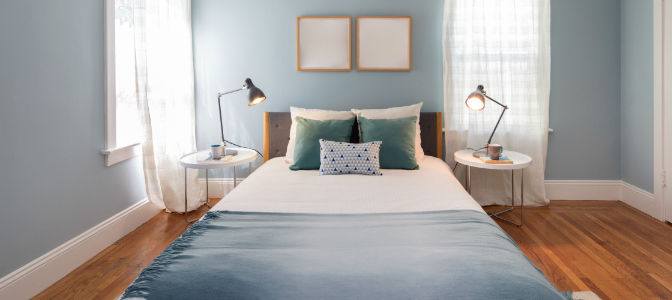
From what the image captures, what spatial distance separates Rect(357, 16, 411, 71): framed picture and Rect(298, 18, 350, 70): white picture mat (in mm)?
127

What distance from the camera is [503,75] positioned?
3.67 meters

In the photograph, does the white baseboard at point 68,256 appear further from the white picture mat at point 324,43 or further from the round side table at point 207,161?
the white picture mat at point 324,43

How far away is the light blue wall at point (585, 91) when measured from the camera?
3730 millimetres

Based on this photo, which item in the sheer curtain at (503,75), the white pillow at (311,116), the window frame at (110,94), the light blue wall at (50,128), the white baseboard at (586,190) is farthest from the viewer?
the white baseboard at (586,190)

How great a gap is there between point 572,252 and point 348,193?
156 centimetres

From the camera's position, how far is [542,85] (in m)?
3.68

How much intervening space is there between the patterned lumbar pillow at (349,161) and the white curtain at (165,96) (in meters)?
1.40

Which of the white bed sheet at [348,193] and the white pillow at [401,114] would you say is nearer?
the white bed sheet at [348,193]

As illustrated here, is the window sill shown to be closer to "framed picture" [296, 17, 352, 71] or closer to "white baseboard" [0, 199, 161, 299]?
"white baseboard" [0, 199, 161, 299]

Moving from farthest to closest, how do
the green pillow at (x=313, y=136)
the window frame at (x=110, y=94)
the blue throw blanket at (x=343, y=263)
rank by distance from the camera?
the green pillow at (x=313, y=136)
the window frame at (x=110, y=94)
the blue throw blanket at (x=343, y=263)

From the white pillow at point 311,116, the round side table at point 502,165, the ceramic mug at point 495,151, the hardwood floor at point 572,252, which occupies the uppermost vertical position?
the white pillow at point 311,116

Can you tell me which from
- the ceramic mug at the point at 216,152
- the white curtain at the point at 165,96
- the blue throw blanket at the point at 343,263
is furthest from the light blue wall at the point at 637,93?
the white curtain at the point at 165,96

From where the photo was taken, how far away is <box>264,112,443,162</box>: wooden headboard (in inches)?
144

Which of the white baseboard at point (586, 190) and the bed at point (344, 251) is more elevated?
the bed at point (344, 251)
